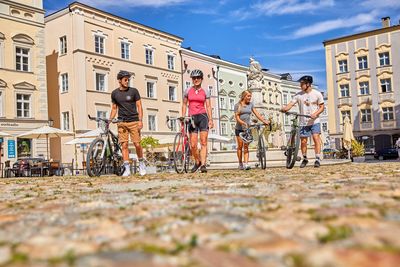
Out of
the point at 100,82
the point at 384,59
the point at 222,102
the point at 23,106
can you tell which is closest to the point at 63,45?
the point at 100,82

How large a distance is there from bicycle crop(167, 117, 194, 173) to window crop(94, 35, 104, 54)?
27722 millimetres

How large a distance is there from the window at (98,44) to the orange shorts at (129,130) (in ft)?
91.4

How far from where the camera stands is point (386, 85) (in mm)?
48906

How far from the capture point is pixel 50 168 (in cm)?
2139

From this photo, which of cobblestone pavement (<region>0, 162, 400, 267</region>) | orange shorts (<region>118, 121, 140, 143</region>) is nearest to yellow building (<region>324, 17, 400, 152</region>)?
orange shorts (<region>118, 121, 140, 143</region>)

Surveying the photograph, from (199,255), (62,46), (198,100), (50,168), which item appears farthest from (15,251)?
(62,46)

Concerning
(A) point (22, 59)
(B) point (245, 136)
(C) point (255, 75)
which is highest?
(A) point (22, 59)

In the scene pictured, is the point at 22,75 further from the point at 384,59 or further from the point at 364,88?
the point at 384,59

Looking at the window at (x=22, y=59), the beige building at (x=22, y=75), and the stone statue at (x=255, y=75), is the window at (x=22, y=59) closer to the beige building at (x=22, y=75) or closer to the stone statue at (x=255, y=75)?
the beige building at (x=22, y=75)

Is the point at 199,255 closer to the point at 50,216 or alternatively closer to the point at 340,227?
the point at 340,227

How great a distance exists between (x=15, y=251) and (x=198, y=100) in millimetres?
7303

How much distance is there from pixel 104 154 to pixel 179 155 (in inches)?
63.4

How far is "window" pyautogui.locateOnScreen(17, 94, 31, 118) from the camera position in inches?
1153

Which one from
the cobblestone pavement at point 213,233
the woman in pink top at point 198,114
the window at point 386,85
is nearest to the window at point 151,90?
the window at point 386,85
